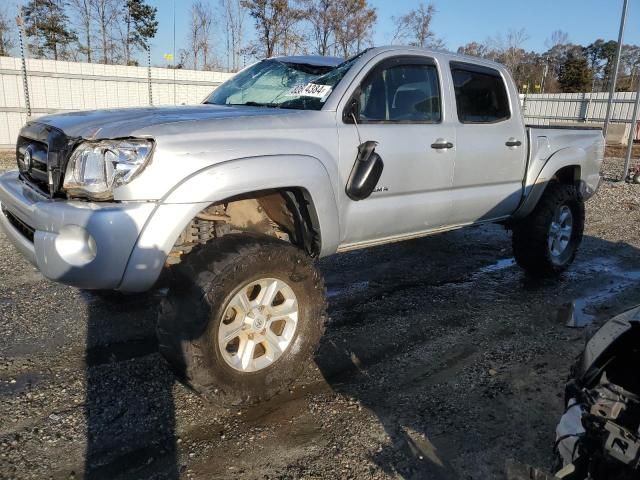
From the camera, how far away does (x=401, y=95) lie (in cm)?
384

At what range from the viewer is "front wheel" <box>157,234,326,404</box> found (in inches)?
106

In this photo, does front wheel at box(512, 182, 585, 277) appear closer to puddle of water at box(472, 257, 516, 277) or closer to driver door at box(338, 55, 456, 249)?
puddle of water at box(472, 257, 516, 277)

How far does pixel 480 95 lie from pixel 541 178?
1085 mm

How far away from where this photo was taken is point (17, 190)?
314cm

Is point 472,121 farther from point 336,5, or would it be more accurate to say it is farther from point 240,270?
point 336,5

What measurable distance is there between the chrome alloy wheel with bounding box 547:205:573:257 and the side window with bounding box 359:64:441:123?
6.82 feet

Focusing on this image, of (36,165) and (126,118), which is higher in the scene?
(126,118)

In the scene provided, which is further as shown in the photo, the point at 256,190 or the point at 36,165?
the point at 36,165

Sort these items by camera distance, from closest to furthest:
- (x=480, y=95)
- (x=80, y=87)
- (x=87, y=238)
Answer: (x=87, y=238) → (x=480, y=95) → (x=80, y=87)

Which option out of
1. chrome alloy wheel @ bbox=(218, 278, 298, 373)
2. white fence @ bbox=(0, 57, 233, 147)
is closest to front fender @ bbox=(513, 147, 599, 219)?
chrome alloy wheel @ bbox=(218, 278, 298, 373)

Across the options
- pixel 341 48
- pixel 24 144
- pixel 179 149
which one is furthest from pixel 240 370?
pixel 341 48

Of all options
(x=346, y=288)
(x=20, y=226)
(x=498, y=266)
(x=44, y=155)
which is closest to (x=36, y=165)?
(x=44, y=155)

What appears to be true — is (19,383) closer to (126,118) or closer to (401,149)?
(126,118)

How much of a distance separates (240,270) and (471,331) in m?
2.17
